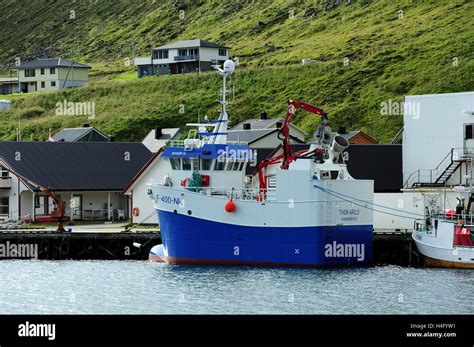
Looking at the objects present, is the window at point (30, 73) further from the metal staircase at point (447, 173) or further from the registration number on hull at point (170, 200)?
the registration number on hull at point (170, 200)

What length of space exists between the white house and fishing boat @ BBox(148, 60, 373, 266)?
10116 mm

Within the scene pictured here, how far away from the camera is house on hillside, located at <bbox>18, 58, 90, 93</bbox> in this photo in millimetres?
161375

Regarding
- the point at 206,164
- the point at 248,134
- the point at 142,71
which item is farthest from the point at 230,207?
the point at 142,71

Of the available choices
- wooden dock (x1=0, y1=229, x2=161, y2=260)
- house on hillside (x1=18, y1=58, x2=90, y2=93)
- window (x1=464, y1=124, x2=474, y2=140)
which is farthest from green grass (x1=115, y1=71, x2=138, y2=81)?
window (x1=464, y1=124, x2=474, y2=140)

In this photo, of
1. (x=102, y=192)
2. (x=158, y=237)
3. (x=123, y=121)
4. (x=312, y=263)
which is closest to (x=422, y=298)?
(x=312, y=263)

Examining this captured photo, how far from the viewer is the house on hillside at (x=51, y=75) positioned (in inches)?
6353

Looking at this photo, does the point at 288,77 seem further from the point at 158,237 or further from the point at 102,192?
the point at 158,237

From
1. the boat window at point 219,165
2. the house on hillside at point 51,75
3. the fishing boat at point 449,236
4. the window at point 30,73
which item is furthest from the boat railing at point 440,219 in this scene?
the window at point 30,73

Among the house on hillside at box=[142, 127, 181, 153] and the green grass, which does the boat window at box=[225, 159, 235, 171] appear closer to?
the house on hillside at box=[142, 127, 181, 153]

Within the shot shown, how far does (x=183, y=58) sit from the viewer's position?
500 ft

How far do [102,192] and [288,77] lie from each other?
53.1m

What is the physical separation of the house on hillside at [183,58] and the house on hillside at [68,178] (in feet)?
207

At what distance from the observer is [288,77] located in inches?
5221
